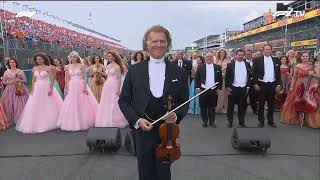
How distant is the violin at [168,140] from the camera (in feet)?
8.84

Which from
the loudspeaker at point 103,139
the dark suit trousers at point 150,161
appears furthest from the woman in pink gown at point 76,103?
the dark suit trousers at point 150,161

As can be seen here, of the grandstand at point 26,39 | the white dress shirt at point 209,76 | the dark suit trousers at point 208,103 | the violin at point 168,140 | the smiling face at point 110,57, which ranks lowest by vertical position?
the dark suit trousers at point 208,103

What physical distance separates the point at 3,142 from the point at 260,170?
443cm

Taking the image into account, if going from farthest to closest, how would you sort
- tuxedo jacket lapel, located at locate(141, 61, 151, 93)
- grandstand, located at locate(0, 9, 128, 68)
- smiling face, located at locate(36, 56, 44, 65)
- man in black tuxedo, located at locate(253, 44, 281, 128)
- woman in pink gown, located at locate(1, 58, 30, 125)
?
grandstand, located at locate(0, 9, 128, 68) < woman in pink gown, located at locate(1, 58, 30, 125) < smiling face, located at locate(36, 56, 44, 65) < man in black tuxedo, located at locate(253, 44, 281, 128) < tuxedo jacket lapel, located at locate(141, 61, 151, 93)

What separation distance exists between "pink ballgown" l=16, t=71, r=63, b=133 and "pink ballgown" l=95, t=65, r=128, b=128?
37.9 inches

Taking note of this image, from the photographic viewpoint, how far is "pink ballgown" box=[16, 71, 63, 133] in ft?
25.2

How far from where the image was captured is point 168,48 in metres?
2.89

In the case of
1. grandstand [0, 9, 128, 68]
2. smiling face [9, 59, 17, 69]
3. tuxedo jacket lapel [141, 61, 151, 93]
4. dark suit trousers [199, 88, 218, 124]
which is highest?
grandstand [0, 9, 128, 68]

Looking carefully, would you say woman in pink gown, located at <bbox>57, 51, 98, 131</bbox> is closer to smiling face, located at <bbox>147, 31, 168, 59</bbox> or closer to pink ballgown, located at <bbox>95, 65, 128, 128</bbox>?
pink ballgown, located at <bbox>95, 65, 128, 128</bbox>

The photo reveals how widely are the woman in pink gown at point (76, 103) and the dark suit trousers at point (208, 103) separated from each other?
2.27m

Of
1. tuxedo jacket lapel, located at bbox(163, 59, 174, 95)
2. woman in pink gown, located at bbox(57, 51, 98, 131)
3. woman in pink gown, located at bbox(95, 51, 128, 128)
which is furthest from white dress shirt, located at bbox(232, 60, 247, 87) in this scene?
tuxedo jacket lapel, located at bbox(163, 59, 174, 95)

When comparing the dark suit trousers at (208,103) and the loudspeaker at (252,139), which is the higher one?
the dark suit trousers at (208,103)

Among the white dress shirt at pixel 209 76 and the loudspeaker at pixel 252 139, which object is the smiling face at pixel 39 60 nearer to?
the white dress shirt at pixel 209 76

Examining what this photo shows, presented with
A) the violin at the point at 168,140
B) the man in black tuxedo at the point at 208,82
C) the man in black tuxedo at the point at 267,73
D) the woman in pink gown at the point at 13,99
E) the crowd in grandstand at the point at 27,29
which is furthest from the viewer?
the crowd in grandstand at the point at 27,29
